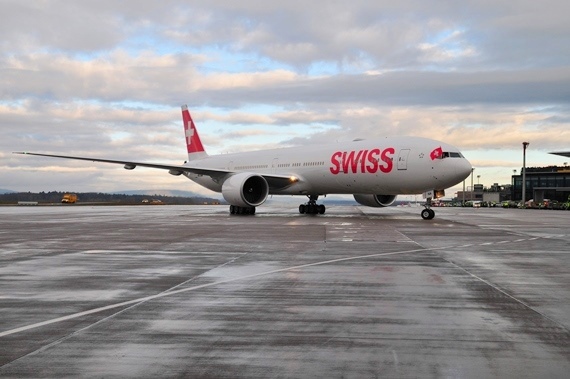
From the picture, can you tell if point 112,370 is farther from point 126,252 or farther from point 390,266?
point 126,252

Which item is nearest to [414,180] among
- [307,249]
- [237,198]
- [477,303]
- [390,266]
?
[237,198]

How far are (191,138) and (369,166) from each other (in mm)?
21897

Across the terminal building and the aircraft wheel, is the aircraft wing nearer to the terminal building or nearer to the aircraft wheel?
the aircraft wheel

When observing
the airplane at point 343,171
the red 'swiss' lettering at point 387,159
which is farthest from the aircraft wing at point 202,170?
the red 'swiss' lettering at point 387,159

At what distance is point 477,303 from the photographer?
5.91 m

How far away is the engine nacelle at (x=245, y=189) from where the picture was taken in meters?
29.1

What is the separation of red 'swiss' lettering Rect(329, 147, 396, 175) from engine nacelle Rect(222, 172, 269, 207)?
13.5 feet

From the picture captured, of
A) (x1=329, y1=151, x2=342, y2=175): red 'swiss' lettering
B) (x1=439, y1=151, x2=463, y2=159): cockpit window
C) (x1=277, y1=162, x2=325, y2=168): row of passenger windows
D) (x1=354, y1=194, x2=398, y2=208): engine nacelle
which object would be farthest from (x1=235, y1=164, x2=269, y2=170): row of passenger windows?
(x1=439, y1=151, x2=463, y2=159): cockpit window

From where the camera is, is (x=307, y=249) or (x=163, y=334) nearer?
(x=163, y=334)

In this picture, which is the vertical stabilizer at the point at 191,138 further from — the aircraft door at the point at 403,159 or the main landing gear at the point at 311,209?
the aircraft door at the point at 403,159

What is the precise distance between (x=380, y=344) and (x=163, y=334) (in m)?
1.79

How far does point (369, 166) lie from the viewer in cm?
2622

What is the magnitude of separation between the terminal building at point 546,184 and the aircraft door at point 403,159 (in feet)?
300

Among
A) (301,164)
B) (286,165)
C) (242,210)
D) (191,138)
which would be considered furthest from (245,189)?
(191,138)
